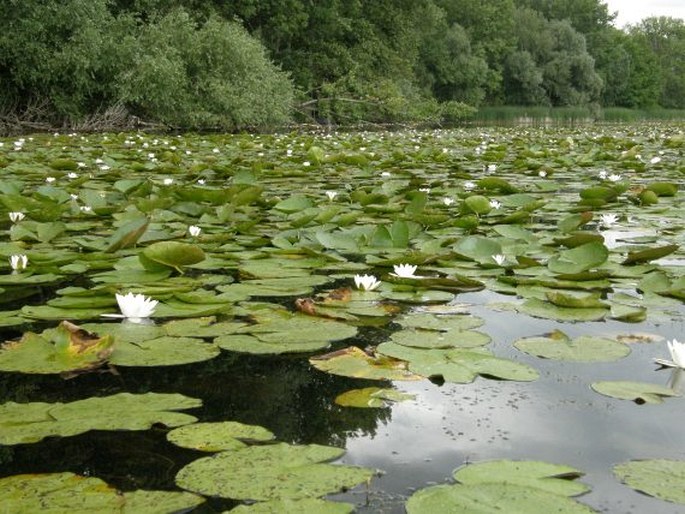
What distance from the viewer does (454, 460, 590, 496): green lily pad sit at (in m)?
0.97

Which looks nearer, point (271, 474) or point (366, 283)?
point (271, 474)

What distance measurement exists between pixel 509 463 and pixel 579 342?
2.16 ft

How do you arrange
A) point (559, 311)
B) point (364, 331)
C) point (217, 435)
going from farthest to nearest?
1. point (559, 311)
2. point (364, 331)
3. point (217, 435)

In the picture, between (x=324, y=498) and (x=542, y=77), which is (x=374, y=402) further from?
(x=542, y=77)

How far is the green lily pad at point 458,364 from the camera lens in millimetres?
1423

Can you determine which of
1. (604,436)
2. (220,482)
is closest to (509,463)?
(604,436)

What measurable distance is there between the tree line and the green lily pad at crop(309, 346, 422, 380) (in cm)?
1087

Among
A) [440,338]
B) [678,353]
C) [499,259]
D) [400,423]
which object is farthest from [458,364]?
[499,259]

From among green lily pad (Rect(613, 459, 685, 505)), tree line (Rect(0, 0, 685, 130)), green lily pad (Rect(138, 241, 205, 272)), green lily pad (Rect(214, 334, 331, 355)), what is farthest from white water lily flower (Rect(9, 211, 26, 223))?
tree line (Rect(0, 0, 685, 130))

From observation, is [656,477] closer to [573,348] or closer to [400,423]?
[400,423]

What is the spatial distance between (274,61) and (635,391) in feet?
64.9

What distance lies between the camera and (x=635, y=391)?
1.34 m

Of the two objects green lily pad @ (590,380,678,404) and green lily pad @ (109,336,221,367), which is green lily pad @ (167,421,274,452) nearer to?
green lily pad @ (109,336,221,367)

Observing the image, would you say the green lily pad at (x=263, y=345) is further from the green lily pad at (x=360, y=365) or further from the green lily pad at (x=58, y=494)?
the green lily pad at (x=58, y=494)
